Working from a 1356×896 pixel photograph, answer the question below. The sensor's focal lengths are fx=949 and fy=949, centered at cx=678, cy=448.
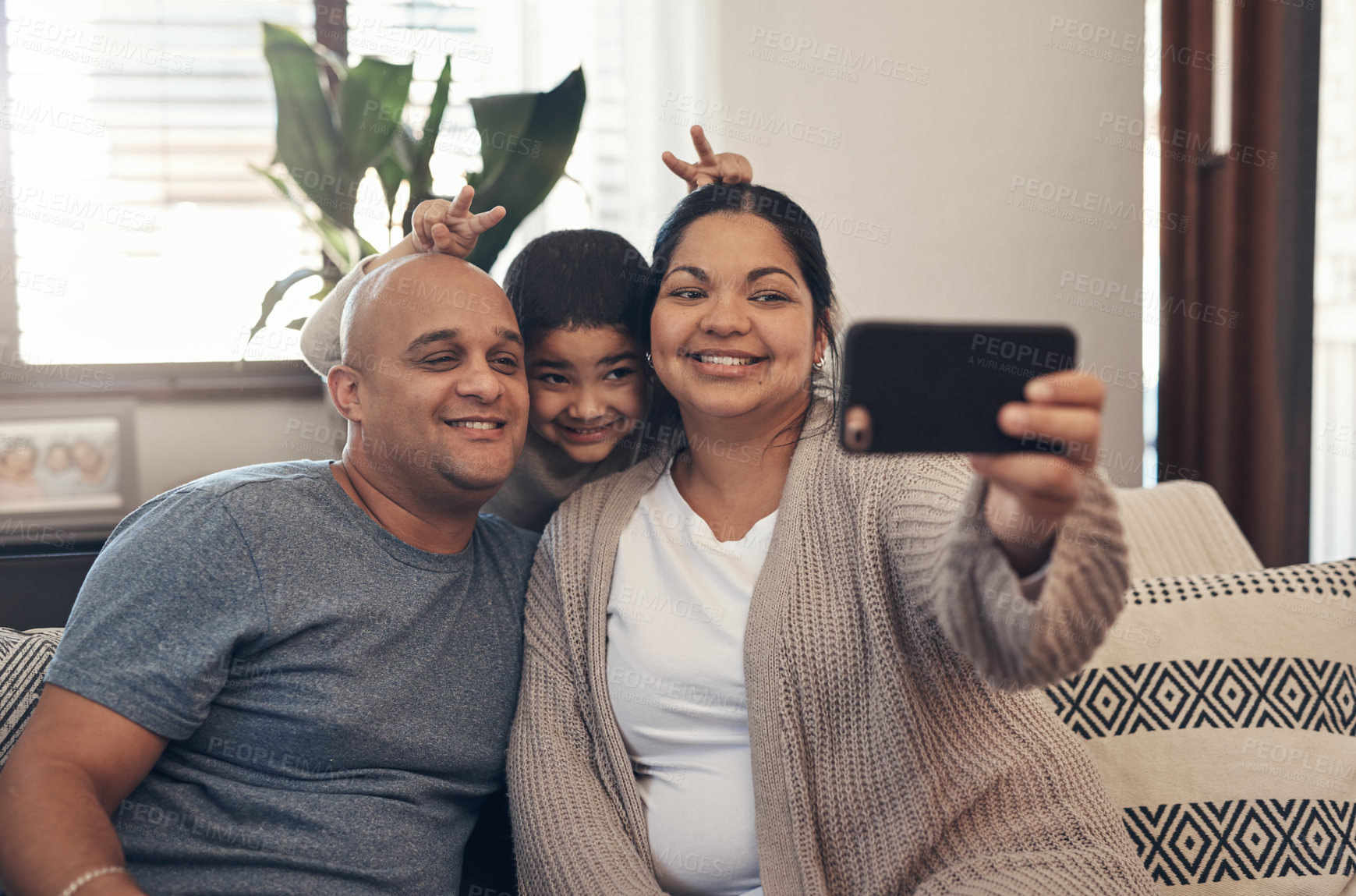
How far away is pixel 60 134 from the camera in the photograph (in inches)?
91.5

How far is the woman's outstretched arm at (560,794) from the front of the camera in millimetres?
1067

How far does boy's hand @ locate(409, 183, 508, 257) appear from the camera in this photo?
4.18 ft

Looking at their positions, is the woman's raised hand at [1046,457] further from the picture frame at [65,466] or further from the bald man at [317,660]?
the picture frame at [65,466]

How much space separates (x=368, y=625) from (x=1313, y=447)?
1.89 metres

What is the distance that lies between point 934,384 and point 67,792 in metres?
0.90

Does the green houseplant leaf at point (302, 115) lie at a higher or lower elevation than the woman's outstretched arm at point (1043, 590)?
higher

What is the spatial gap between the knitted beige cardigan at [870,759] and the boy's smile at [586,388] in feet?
1.02

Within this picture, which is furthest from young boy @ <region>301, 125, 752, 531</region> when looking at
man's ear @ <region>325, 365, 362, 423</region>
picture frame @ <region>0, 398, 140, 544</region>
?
picture frame @ <region>0, 398, 140, 544</region>

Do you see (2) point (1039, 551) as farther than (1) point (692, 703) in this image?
No

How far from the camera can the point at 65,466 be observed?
7.26ft

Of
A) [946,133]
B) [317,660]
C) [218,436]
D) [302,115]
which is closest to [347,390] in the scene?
[317,660]

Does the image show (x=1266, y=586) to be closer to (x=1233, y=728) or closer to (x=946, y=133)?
(x=1233, y=728)

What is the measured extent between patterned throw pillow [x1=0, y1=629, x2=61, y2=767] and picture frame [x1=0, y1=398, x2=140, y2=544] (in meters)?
1.07

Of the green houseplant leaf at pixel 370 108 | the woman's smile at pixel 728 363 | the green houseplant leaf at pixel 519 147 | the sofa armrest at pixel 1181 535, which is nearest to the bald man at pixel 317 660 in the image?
the woman's smile at pixel 728 363
